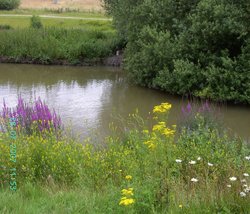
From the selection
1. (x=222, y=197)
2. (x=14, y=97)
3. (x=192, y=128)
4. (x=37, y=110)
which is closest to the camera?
(x=222, y=197)

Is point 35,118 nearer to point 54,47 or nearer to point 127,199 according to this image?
point 127,199

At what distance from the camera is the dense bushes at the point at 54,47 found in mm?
27922

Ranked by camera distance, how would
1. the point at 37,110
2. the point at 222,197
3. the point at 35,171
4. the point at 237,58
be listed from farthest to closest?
the point at 237,58 < the point at 37,110 < the point at 35,171 < the point at 222,197

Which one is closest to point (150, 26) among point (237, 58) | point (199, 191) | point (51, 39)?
point (237, 58)

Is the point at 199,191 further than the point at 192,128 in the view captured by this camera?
No

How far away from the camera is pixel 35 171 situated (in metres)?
7.10

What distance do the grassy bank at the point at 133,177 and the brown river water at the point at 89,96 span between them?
4493mm

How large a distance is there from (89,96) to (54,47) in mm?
9308

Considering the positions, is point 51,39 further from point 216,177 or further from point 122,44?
point 216,177

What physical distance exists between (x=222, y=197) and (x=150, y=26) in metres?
15.8

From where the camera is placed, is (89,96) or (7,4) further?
(7,4)

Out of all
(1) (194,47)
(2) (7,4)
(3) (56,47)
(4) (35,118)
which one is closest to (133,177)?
(4) (35,118)

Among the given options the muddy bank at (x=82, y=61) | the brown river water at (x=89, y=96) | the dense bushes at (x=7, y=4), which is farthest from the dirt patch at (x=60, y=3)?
the brown river water at (x=89, y=96)

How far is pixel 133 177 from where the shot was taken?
604 cm
